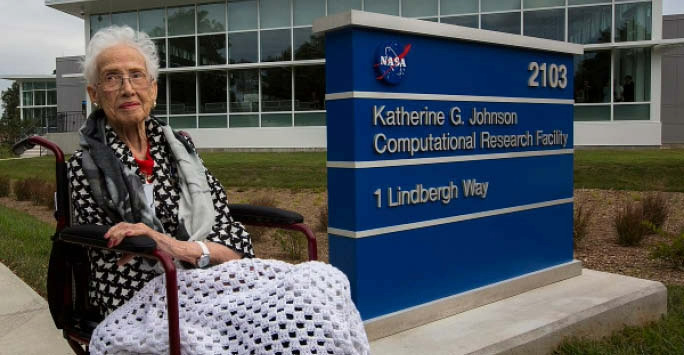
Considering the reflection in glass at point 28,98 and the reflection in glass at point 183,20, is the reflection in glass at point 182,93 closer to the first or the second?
the reflection in glass at point 183,20

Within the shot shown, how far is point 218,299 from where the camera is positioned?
2102 mm

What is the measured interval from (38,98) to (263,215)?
50995 mm

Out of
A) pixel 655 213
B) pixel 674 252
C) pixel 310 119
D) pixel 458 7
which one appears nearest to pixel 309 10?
pixel 310 119

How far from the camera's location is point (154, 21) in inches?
945

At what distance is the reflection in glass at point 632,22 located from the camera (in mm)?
19359

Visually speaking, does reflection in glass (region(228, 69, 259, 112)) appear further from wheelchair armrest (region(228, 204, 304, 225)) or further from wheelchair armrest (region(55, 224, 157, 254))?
wheelchair armrest (region(55, 224, 157, 254))

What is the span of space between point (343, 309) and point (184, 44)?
75.1 feet

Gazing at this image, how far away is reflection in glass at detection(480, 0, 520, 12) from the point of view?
19844 millimetres

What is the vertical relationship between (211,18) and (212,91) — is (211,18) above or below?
above

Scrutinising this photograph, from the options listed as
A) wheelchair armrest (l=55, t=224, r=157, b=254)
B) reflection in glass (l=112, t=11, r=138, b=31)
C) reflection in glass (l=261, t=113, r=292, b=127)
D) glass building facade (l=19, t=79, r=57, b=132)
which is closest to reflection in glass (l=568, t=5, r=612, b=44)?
reflection in glass (l=261, t=113, r=292, b=127)

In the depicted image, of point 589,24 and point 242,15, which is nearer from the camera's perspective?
point 589,24

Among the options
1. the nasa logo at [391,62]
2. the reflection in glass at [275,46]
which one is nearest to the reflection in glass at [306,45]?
the reflection in glass at [275,46]

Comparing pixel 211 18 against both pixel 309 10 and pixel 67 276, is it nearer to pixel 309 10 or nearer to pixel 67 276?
pixel 309 10

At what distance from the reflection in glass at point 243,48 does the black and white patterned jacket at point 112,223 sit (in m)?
20.0
